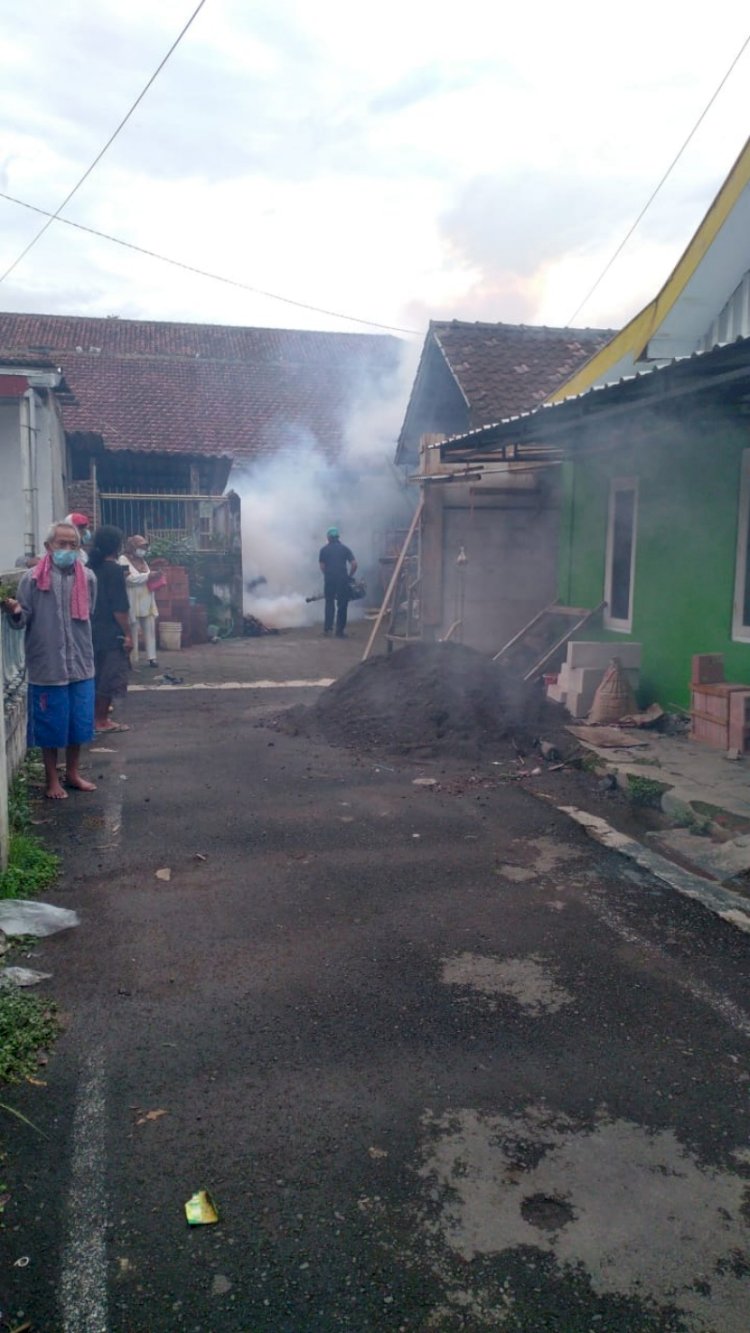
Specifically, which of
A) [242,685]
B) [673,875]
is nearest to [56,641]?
[673,875]

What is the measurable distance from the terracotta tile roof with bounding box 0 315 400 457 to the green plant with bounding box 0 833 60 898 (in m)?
17.2

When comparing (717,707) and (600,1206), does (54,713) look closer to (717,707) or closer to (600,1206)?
(600,1206)

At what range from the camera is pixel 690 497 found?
866cm

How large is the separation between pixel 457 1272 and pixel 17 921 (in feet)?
9.32

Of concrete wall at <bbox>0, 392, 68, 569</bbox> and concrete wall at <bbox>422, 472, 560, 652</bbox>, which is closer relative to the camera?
concrete wall at <bbox>0, 392, 68, 569</bbox>

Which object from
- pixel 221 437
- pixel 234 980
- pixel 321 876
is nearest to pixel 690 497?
pixel 321 876

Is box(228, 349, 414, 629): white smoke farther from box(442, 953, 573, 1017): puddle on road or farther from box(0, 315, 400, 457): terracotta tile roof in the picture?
box(442, 953, 573, 1017): puddle on road

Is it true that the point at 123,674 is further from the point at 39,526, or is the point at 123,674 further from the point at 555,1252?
the point at 555,1252

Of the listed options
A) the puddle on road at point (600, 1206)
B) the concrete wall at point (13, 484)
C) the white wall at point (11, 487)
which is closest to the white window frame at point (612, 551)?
the concrete wall at point (13, 484)

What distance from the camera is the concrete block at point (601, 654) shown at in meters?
9.30

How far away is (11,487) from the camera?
1220 centimetres

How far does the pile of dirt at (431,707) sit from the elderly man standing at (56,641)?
275 cm

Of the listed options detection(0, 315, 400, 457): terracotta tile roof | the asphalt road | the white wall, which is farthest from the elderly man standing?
detection(0, 315, 400, 457): terracotta tile roof

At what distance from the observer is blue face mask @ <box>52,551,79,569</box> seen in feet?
20.5
